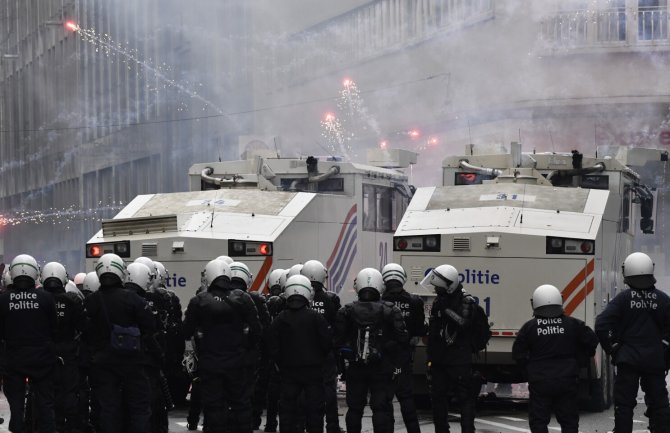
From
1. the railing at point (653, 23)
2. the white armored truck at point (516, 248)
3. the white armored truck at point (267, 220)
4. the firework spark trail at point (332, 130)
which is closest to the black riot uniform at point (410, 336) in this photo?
the white armored truck at point (516, 248)

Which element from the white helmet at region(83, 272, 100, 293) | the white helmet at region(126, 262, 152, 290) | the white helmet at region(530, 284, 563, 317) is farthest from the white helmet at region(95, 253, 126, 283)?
the white helmet at region(530, 284, 563, 317)

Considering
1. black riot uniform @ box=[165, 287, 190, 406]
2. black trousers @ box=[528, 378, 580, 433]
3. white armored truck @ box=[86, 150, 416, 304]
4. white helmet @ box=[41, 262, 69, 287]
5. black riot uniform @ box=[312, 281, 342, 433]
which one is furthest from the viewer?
white armored truck @ box=[86, 150, 416, 304]

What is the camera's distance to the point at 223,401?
42.9 feet

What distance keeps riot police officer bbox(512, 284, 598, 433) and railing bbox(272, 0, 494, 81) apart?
32465mm

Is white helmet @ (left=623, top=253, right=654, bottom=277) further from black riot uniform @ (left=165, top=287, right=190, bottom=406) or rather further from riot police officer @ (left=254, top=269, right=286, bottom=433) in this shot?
black riot uniform @ (left=165, top=287, right=190, bottom=406)

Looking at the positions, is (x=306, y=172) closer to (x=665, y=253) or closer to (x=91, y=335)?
(x=91, y=335)

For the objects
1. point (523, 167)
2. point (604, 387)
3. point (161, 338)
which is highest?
point (523, 167)

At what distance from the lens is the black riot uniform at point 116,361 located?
1255cm

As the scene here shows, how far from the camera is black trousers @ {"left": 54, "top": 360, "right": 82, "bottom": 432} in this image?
1393cm

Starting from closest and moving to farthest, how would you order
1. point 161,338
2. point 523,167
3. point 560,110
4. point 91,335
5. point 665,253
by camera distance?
point 91,335, point 161,338, point 523,167, point 665,253, point 560,110

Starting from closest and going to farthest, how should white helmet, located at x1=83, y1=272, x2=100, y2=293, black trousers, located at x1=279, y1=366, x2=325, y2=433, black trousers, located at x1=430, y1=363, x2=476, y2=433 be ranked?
black trousers, located at x1=279, y1=366, x2=325, y2=433, black trousers, located at x1=430, y1=363, x2=476, y2=433, white helmet, located at x1=83, y1=272, x2=100, y2=293

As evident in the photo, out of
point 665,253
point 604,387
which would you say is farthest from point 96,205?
point 604,387

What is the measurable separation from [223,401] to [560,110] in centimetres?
3471

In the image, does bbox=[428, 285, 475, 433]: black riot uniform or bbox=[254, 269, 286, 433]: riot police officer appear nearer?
bbox=[428, 285, 475, 433]: black riot uniform
